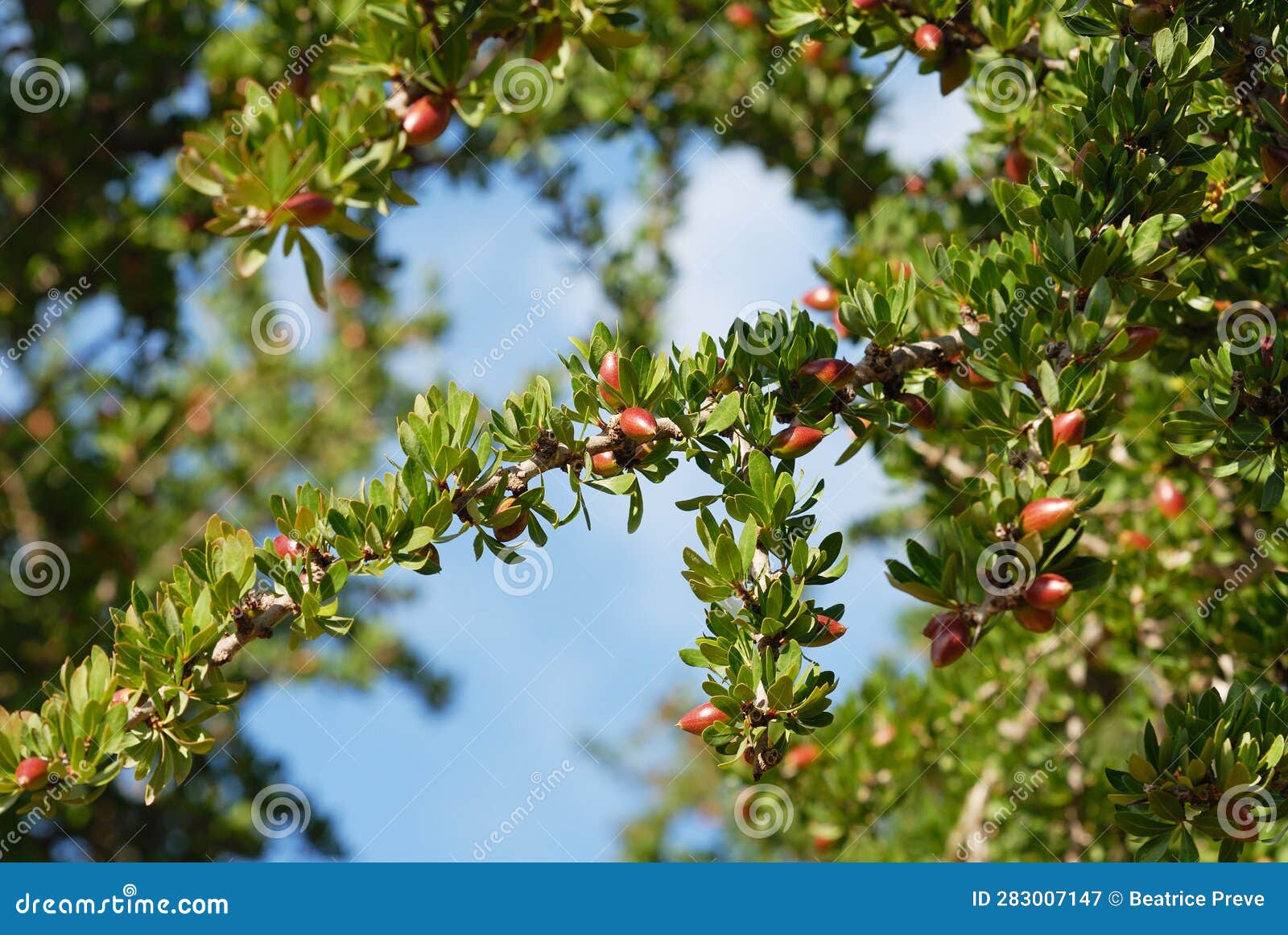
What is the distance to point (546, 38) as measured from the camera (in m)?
1.44

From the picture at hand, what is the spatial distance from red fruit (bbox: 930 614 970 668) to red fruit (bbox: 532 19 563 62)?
0.96 m

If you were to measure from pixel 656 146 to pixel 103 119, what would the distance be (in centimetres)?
154

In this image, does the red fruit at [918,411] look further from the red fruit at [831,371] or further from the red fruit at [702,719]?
the red fruit at [702,719]

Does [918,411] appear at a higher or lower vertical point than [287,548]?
higher

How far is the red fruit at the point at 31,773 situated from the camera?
1090 mm

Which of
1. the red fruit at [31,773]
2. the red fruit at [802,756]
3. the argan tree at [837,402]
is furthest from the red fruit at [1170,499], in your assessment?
the red fruit at [31,773]

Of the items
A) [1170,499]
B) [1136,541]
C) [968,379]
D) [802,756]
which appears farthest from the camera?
[802,756]

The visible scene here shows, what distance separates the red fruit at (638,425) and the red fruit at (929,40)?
798mm

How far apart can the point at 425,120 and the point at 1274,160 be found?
1058 millimetres

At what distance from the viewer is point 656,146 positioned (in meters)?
3.02

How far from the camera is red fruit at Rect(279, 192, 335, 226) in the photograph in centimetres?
116

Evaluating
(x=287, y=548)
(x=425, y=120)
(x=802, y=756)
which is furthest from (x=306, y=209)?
(x=802, y=756)

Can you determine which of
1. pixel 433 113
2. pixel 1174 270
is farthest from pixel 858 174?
pixel 433 113

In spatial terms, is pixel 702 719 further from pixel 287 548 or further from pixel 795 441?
pixel 287 548
